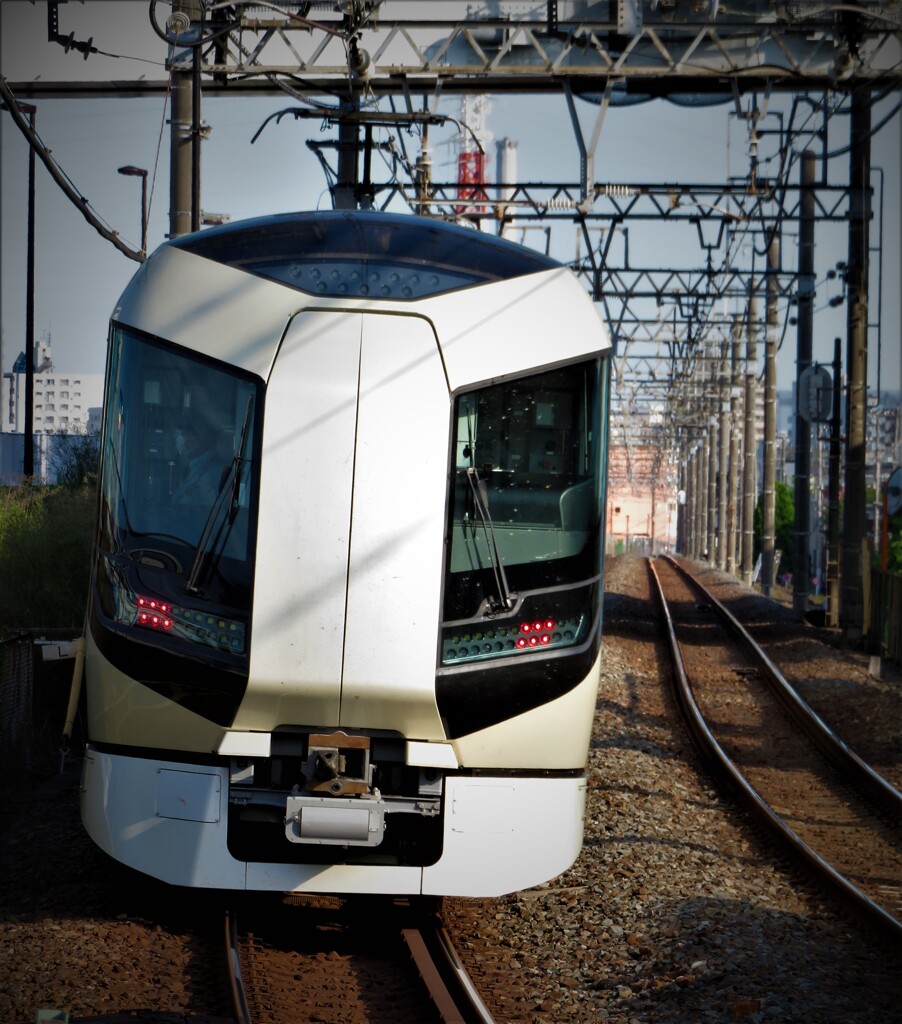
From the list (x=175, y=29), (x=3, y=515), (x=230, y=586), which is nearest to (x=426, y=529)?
Result: (x=230, y=586)

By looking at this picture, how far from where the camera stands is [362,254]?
6895mm

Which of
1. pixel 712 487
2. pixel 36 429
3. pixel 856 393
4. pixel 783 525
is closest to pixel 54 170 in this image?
pixel 856 393

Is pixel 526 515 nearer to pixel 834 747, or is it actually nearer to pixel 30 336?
pixel 834 747

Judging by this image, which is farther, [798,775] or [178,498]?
[798,775]

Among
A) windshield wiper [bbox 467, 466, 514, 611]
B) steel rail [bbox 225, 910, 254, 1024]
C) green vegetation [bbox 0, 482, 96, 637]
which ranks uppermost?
windshield wiper [bbox 467, 466, 514, 611]

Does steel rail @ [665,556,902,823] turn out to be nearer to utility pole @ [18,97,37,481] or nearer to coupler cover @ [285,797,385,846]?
coupler cover @ [285,797,385,846]

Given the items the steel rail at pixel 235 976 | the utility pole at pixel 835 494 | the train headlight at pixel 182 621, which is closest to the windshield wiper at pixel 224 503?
the train headlight at pixel 182 621

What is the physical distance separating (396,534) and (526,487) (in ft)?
2.70

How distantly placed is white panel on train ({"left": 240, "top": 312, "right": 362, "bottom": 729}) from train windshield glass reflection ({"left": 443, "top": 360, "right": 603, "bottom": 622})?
1.81 feet

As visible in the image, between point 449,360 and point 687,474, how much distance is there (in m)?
76.4

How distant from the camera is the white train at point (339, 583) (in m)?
6.23

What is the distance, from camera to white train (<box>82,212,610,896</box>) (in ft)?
20.5

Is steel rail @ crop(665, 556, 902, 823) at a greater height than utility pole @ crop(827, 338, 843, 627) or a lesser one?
lesser

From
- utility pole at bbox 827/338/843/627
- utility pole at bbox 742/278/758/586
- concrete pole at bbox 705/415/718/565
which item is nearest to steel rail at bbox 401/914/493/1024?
utility pole at bbox 827/338/843/627
